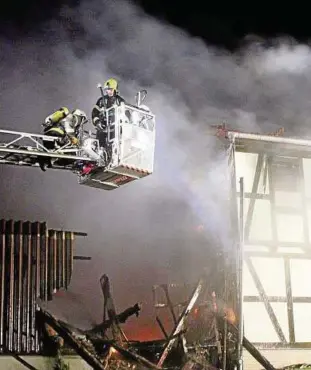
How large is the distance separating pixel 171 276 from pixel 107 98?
976 cm

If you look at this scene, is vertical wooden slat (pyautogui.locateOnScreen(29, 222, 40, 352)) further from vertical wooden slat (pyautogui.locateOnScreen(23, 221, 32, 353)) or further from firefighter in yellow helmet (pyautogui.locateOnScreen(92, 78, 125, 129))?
firefighter in yellow helmet (pyautogui.locateOnScreen(92, 78, 125, 129))

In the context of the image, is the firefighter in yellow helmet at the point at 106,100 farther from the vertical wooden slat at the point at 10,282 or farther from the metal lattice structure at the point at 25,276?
the vertical wooden slat at the point at 10,282

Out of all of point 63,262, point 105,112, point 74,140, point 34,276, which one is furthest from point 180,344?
point 105,112

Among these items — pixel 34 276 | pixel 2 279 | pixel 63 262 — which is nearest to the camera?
pixel 2 279

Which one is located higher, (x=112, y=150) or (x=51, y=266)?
(x=112, y=150)

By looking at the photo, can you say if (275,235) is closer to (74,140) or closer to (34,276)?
(74,140)

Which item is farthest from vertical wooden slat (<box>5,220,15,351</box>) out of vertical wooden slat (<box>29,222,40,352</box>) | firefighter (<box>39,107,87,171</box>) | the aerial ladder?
firefighter (<box>39,107,87,171</box>)

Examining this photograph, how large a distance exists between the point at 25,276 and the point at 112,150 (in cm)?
306

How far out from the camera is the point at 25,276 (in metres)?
9.83

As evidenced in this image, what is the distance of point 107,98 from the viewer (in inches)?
364

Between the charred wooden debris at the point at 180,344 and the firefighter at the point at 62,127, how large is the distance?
3208 millimetres

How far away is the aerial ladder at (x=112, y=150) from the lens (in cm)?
893

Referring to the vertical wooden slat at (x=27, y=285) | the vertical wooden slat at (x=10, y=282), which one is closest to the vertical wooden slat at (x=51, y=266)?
the vertical wooden slat at (x=27, y=285)

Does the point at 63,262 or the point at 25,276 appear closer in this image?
the point at 25,276
